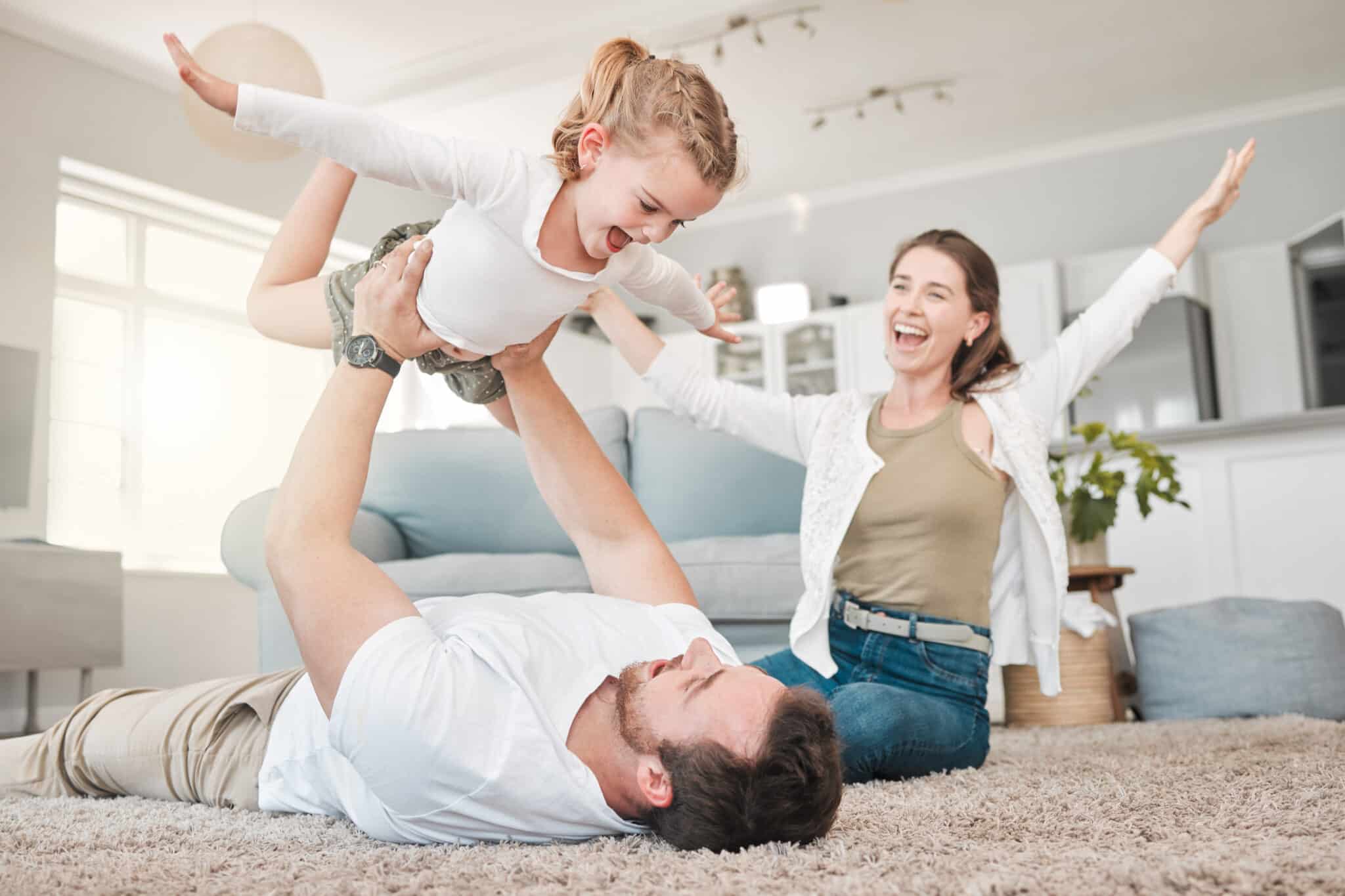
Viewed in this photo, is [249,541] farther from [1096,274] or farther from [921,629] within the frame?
[1096,274]

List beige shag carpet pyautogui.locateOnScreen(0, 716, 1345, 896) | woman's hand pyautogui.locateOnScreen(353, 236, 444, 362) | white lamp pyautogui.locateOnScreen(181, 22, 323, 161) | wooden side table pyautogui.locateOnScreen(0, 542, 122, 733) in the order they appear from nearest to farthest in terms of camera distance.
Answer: beige shag carpet pyautogui.locateOnScreen(0, 716, 1345, 896) → woman's hand pyautogui.locateOnScreen(353, 236, 444, 362) → white lamp pyautogui.locateOnScreen(181, 22, 323, 161) → wooden side table pyautogui.locateOnScreen(0, 542, 122, 733)

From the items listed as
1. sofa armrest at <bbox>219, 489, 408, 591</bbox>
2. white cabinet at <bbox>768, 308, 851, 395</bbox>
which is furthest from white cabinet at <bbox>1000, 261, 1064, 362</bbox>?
sofa armrest at <bbox>219, 489, 408, 591</bbox>

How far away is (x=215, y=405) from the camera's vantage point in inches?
213

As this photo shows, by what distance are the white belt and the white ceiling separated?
3.50 m

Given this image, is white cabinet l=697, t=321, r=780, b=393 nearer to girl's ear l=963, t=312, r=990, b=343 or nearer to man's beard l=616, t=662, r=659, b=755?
girl's ear l=963, t=312, r=990, b=343

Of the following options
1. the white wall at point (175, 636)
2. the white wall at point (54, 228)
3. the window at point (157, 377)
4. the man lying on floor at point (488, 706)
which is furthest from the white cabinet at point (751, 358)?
the man lying on floor at point (488, 706)

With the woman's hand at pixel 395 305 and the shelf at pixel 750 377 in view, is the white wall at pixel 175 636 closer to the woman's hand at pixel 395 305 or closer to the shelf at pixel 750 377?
the shelf at pixel 750 377

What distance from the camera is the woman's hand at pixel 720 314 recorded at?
Result: 1.80m

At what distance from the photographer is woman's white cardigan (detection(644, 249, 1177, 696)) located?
1.88 m

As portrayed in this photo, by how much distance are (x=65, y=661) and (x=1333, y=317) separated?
5.81 m

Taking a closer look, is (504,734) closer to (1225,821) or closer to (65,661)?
(1225,821)

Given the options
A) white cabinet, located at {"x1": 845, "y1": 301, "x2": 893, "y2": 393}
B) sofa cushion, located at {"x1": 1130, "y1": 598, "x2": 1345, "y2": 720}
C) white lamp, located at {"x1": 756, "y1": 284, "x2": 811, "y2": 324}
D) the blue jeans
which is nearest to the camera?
the blue jeans

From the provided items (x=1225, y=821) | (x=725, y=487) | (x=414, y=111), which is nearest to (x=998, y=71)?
(x=414, y=111)

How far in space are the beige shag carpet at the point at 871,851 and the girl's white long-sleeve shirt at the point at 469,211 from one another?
0.62m
